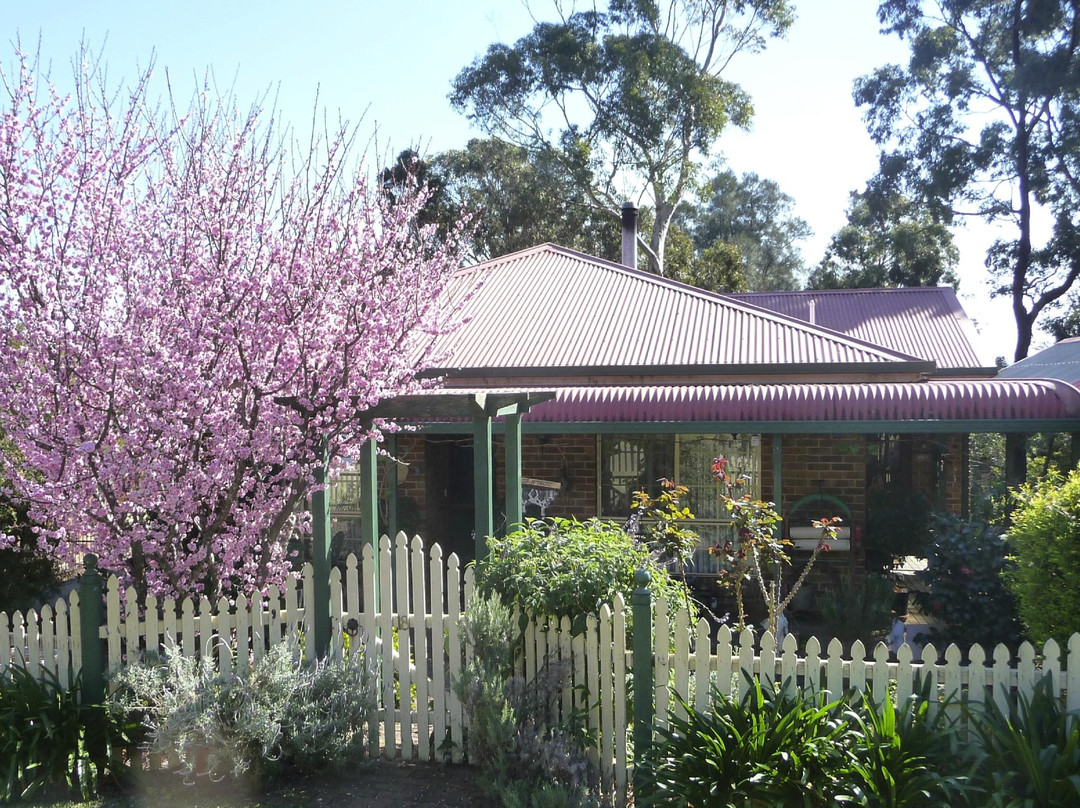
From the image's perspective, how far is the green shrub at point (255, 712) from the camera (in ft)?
16.9

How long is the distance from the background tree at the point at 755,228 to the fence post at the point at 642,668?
145 feet

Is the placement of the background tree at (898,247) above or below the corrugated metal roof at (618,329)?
above

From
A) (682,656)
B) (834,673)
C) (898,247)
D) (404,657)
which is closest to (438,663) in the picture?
(404,657)

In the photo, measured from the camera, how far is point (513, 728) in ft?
16.5

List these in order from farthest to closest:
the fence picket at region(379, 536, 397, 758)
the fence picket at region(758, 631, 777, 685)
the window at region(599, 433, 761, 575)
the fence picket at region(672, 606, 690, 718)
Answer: the window at region(599, 433, 761, 575) → the fence picket at region(379, 536, 397, 758) → the fence picket at region(672, 606, 690, 718) → the fence picket at region(758, 631, 777, 685)

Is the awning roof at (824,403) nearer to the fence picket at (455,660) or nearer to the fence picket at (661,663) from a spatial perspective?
the fence picket at (455,660)

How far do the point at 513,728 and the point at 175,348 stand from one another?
10.3 ft

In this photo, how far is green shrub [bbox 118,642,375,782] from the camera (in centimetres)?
516

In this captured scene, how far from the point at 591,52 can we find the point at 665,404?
83.1 ft

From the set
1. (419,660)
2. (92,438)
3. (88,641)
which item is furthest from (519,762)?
(92,438)

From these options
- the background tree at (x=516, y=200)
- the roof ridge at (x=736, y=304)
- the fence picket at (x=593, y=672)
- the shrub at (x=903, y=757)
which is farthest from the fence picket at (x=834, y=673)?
the background tree at (x=516, y=200)

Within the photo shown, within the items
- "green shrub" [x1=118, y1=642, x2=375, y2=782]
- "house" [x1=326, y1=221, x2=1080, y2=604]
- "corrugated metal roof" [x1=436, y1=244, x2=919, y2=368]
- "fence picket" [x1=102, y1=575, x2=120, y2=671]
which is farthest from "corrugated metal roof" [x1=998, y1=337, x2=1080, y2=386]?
"fence picket" [x1=102, y1=575, x2=120, y2=671]

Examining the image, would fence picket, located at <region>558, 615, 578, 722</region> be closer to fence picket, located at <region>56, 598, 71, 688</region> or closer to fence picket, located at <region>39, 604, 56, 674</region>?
fence picket, located at <region>56, 598, 71, 688</region>

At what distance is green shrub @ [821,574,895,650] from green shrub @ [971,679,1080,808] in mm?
3865
